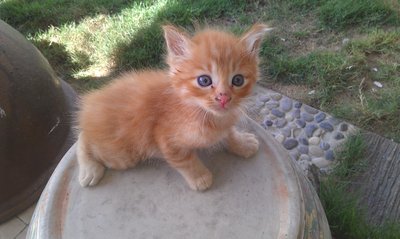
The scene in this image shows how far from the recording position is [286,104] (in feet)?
8.87

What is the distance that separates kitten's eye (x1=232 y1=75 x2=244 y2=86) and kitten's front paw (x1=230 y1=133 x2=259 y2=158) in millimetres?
294

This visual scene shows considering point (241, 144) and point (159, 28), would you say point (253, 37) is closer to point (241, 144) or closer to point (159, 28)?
point (241, 144)

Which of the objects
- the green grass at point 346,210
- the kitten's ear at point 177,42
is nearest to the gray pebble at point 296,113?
the green grass at point 346,210

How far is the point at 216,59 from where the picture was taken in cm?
131

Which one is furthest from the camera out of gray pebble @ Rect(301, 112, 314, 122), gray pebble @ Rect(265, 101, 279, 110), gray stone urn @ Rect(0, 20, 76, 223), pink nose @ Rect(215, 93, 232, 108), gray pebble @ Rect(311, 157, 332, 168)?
gray pebble @ Rect(265, 101, 279, 110)

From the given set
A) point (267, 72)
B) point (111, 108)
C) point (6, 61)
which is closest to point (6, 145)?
point (6, 61)

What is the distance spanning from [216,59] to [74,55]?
7.29ft

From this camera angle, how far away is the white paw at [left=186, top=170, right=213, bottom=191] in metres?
1.47

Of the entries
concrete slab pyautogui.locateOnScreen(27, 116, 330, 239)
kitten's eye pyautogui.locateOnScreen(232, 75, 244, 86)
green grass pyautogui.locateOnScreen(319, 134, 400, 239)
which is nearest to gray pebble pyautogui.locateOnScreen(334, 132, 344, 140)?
green grass pyautogui.locateOnScreen(319, 134, 400, 239)

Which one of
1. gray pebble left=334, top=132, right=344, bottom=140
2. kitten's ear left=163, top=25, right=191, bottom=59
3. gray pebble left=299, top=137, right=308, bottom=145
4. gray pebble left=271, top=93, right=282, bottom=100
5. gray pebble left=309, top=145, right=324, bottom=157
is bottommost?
gray pebble left=309, top=145, right=324, bottom=157

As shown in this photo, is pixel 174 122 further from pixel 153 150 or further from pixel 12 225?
pixel 12 225

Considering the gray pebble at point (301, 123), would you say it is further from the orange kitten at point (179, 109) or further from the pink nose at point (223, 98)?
the pink nose at point (223, 98)

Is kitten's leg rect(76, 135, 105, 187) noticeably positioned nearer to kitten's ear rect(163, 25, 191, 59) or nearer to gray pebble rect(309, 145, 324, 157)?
kitten's ear rect(163, 25, 191, 59)

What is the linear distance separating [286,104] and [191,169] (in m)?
1.38
